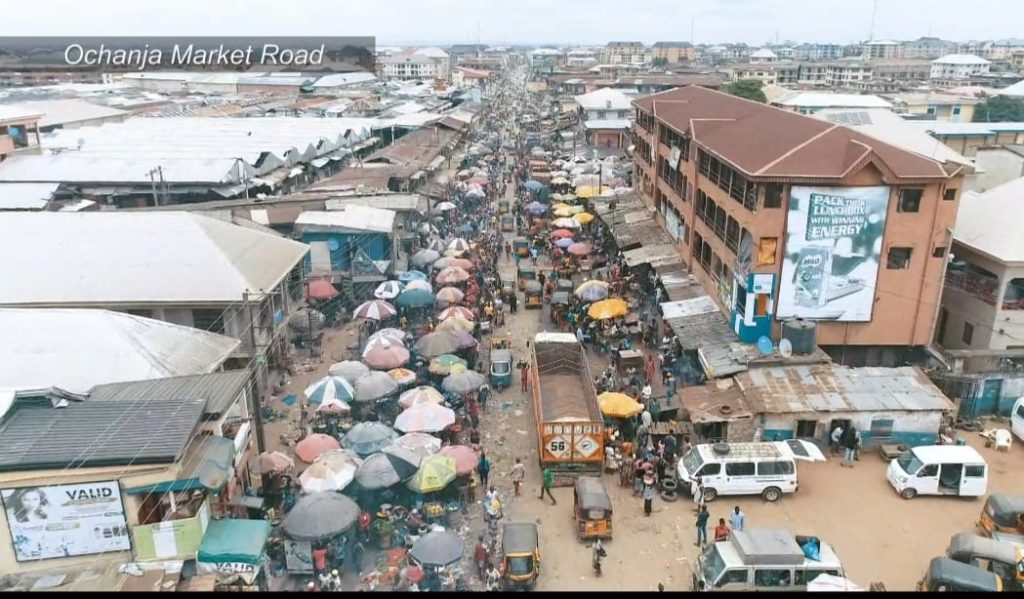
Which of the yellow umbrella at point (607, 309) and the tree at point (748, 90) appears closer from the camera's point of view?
the yellow umbrella at point (607, 309)

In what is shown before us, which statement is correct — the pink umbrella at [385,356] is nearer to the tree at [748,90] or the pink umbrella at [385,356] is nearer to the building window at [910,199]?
the building window at [910,199]


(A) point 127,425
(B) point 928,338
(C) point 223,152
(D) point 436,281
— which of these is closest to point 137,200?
(C) point 223,152

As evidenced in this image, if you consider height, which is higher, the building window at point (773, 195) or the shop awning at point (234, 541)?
the building window at point (773, 195)

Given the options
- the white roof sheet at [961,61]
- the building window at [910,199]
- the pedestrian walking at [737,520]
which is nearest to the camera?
the pedestrian walking at [737,520]

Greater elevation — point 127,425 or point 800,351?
point 127,425

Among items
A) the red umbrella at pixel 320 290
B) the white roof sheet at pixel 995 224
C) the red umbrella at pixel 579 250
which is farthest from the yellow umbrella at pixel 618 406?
the red umbrella at pixel 579 250

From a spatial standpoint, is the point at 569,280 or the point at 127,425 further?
the point at 569,280

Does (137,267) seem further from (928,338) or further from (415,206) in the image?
(928,338)

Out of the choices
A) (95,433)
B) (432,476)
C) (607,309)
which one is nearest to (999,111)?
(607,309)
